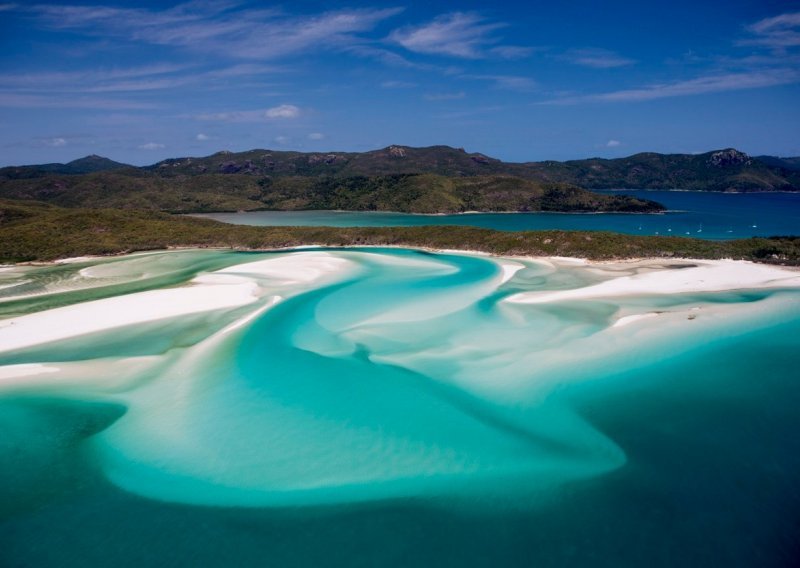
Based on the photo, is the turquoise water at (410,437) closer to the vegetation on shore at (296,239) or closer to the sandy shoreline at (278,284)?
the sandy shoreline at (278,284)

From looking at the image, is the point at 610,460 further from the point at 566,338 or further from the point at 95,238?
the point at 95,238

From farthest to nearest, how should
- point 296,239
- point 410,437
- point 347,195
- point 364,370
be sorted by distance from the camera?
point 347,195
point 296,239
point 364,370
point 410,437

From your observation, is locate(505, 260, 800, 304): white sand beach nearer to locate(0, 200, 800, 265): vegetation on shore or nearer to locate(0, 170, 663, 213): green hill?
locate(0, 200, 800, 265): vegetation on shore

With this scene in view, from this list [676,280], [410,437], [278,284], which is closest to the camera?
[410,437]

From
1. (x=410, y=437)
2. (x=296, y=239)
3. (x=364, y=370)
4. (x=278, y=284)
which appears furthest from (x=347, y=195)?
(x=410, y=437)

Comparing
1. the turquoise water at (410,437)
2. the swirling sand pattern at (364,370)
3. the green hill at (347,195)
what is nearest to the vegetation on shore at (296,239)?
the swirling sand pattern at (364,370)

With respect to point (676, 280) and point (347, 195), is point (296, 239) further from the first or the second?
point (347, 195)

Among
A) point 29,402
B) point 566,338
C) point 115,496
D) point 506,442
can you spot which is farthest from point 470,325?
point 29,402
